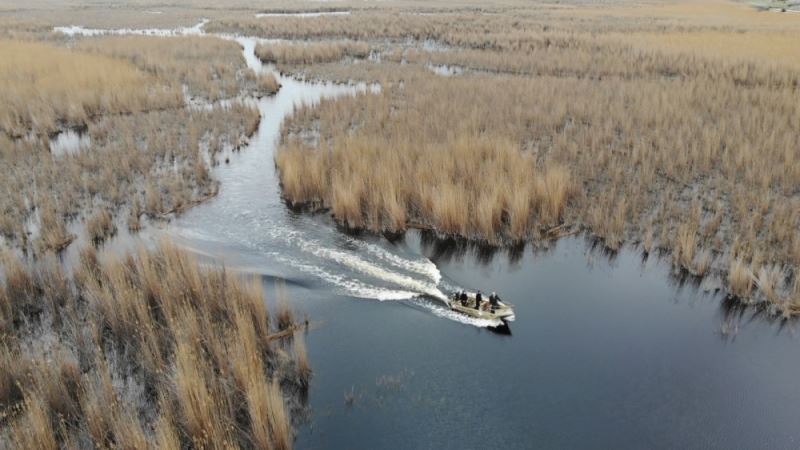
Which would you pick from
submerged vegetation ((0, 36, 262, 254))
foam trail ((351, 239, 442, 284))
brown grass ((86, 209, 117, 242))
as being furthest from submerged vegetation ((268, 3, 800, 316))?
brown grass ((86, 209, 117, 242))

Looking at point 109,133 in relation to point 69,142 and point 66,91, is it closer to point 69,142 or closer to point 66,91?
point 69,142

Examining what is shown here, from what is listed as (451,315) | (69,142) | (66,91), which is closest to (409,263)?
(451,315)

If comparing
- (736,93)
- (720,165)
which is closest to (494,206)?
(720,165)

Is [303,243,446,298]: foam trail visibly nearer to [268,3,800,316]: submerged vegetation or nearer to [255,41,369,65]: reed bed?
[268,3,800,316]: submerged vegetation

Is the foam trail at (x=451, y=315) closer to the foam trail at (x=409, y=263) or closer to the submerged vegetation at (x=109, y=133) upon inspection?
the foam trail at (x=409, y=263)

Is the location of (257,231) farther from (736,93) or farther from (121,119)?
(736,93)

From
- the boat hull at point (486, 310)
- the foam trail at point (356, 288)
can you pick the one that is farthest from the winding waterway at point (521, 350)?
the boat hull at point (486, 310)
